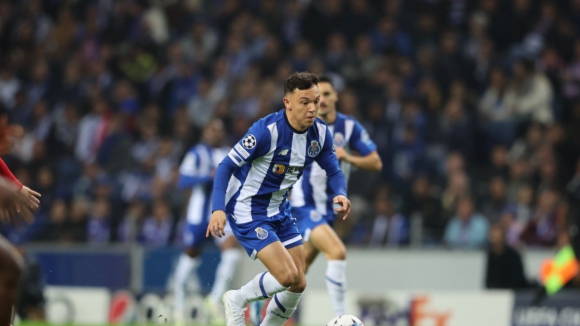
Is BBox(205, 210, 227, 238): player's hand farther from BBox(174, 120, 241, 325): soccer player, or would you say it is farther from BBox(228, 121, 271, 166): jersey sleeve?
BBox(174, 120, 241, 325): soccer player

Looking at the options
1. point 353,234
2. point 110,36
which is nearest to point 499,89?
point 353,234

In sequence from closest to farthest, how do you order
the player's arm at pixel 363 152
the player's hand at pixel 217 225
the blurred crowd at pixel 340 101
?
the player's hand at pixel 217 225
the player's arm at pixel 363 152
the blurred crowd at pixel 340 101

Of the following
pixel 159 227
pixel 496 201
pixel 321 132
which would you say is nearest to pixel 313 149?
pixel 321 132

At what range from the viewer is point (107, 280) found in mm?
14055

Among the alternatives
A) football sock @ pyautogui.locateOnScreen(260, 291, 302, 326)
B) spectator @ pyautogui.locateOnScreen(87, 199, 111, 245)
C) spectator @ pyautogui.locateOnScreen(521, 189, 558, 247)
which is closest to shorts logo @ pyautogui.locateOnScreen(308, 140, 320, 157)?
football sock @ pyautogui.locateOnScreen(260, 291, 302, 326)

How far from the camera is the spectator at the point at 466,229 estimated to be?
13883mm

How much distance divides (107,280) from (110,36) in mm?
6652

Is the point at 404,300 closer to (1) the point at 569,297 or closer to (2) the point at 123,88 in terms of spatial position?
(1) the point at 569,297

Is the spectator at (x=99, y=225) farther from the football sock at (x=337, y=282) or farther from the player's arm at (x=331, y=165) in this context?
the player's arm at (x=331, y=165)

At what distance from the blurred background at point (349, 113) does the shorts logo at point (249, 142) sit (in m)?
5.60

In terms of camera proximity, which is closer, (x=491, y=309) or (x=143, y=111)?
(x=491, y=309)

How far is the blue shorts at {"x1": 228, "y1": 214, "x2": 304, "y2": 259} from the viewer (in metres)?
7.44

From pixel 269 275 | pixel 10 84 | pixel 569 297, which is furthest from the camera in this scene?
pixel 10 84

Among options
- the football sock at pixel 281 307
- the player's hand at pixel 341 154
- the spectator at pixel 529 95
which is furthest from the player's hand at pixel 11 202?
the spectator at pixel 529 95
